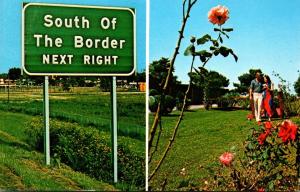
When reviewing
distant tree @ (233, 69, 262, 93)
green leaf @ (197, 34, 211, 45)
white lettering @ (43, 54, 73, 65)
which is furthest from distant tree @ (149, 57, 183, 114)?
white lettering @ (43, 54, 73, 65)

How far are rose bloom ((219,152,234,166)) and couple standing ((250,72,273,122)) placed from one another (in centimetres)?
54

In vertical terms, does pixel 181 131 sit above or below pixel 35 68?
below

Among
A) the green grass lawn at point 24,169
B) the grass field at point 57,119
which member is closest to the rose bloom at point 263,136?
the grass field at point 57,119

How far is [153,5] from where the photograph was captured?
7.74 metres

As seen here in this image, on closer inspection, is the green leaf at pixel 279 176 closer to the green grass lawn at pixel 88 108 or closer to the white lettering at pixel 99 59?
the green grass lawn at pixel 88 108

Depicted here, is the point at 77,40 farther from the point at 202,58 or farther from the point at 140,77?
the point at 202,58

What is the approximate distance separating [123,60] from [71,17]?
74 cm

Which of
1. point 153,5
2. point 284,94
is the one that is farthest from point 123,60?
point 284,94

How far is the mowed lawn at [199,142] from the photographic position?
26.2ft

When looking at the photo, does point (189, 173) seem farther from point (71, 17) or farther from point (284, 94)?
point (71, 17)

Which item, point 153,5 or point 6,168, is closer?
point 153,5

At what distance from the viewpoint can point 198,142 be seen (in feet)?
→ 26.3

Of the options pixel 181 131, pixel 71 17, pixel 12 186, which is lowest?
pixel 12 186

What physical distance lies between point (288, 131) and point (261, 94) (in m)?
0.55
